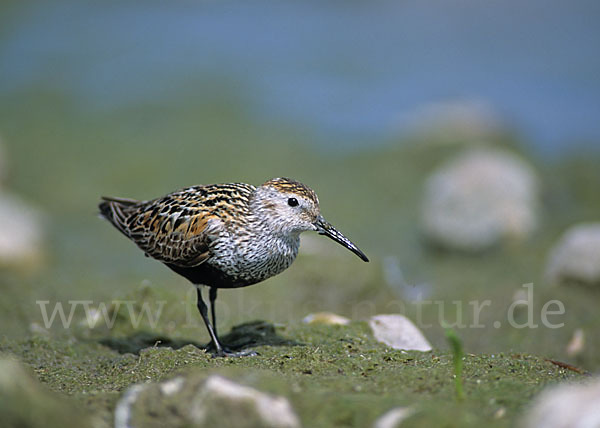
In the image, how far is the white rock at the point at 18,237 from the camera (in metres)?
9.45

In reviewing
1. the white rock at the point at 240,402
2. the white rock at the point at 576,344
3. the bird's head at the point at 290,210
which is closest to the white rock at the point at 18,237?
the bird's head at the point at 290,210

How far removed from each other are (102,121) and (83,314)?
779 cm

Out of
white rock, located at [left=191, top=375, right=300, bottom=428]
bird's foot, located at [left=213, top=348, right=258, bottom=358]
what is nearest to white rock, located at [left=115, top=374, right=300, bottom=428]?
white rock, located at [left=191, top=375, right=300, bottom=428]

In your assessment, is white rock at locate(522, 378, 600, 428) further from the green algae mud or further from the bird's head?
the bird's head

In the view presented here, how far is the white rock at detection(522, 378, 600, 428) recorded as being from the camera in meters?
3.08

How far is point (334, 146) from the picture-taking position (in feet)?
45.5

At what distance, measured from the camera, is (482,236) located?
10.3 metres

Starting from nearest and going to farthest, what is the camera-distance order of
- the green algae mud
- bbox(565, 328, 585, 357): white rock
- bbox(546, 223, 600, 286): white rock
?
1. the green algae mud
2. bbox(565, 328, 585, 357): white rock
3. bbox(546, 223, 600, 286): white rock

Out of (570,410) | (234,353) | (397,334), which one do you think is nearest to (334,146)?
(397,334)

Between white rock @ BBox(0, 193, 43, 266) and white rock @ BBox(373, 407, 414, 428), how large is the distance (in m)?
7.20

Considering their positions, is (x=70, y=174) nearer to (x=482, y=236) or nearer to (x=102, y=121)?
(x=102, y=121)

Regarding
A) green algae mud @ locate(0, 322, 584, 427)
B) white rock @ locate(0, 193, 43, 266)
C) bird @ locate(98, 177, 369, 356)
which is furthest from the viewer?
white rock @ locate(0, 193, 43, 266)

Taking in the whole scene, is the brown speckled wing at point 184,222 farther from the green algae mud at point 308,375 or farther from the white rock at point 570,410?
the white rock at point 570,410

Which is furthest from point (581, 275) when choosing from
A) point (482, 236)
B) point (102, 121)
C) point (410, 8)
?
point (410, 8)
